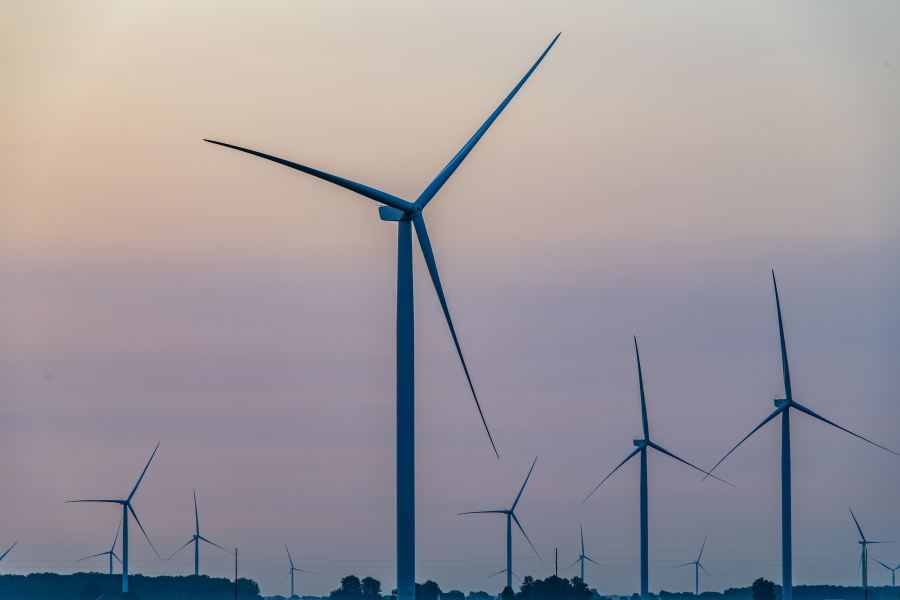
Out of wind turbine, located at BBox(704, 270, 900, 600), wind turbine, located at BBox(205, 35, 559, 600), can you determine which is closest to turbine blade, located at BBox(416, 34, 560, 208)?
wind turbine, located at BBox(205, 35, 559, 600)

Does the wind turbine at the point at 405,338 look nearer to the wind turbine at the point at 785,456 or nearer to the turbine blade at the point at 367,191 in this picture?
the turbine blade at the point at 367,191

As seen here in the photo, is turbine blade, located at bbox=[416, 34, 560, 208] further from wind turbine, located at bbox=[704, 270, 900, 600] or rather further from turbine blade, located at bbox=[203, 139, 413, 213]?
wind turbine, located at bbox=[704, 270, 900, 600]

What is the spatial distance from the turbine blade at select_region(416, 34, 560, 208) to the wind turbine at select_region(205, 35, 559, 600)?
8 cm

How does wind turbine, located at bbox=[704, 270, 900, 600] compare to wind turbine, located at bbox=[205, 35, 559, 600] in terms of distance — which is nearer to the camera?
wind turbine, located at bbox=[205, 35, 559, 600]

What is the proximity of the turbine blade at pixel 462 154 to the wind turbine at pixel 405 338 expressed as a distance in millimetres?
80

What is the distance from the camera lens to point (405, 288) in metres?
64.1

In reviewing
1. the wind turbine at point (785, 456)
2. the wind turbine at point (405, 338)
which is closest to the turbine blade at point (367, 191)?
the wind turbine at point (405, 338)

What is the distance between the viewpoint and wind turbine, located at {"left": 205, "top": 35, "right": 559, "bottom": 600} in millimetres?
61125

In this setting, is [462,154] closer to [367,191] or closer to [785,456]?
[367,191]

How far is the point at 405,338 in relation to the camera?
62719 mm

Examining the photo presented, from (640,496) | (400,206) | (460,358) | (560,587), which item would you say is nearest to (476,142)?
(400,206)

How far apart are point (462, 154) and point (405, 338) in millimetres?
11683

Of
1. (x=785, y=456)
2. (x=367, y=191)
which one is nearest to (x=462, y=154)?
(x=367, y=191)

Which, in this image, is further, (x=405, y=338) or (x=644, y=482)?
(x=644, y=482)
